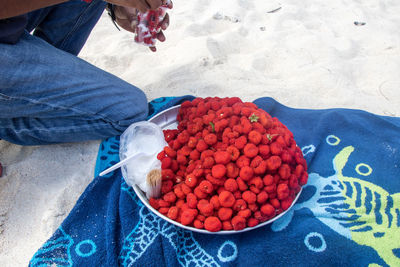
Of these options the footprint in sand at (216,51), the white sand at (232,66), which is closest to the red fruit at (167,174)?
the white sand at (232,66)

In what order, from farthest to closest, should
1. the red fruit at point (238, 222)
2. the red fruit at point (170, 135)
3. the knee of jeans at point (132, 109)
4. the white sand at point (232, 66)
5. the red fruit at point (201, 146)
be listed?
1. the knee of jeans at point (132, 109)
2. the white sand at point (232, 66)
3. the red fruit at point (170, 135)
4. the red fruit at point (201, 146)
5. the red fruit at point (238, 222)

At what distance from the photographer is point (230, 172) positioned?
901 mm

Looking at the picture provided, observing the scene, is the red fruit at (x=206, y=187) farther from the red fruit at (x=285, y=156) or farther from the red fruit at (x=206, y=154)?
the red fruit at (x=285, y=156)

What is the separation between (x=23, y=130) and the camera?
1.25 meters

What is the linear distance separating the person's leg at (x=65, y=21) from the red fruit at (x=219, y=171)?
44.1 inches

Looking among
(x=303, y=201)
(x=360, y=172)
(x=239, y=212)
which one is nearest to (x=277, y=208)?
(x=239, y=212)

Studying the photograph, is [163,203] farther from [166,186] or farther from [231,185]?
[231,185]

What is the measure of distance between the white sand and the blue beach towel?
15 cm

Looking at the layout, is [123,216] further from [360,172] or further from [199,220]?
[360,172]

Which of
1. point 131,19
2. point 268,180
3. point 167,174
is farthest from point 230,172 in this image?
point 131,19

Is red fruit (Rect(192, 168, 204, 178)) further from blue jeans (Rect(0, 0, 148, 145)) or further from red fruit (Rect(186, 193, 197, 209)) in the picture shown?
blue jeans (Rect(0, 0, 148, 145))

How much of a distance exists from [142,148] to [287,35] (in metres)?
1.52

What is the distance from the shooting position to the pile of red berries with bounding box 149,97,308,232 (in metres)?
0.88

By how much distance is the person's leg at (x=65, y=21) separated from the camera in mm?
1393
